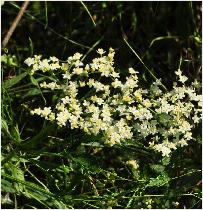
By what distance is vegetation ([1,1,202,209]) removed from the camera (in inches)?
40.6

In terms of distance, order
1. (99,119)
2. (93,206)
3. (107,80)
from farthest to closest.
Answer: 1. (107,80)
2. (93,206)
3. (99,119)

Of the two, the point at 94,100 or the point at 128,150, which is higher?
the point at 94,100

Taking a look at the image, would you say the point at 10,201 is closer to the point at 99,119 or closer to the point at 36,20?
the point at 99,119

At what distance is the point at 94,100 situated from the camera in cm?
102

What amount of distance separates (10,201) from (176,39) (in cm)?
66

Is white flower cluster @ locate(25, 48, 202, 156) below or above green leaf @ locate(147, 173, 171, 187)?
above

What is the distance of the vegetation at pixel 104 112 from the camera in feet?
3.38

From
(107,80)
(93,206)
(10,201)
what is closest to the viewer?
(93,206)

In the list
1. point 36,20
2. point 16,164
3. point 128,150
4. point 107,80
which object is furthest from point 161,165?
point 36,20

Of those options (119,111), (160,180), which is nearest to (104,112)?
(119,111)

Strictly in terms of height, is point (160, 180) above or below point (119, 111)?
below

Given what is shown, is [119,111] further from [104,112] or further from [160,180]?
[160,180]

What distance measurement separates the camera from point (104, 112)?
3.28 feet

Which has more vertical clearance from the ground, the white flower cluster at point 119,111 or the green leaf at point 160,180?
the white flower cluster at point 119,111
